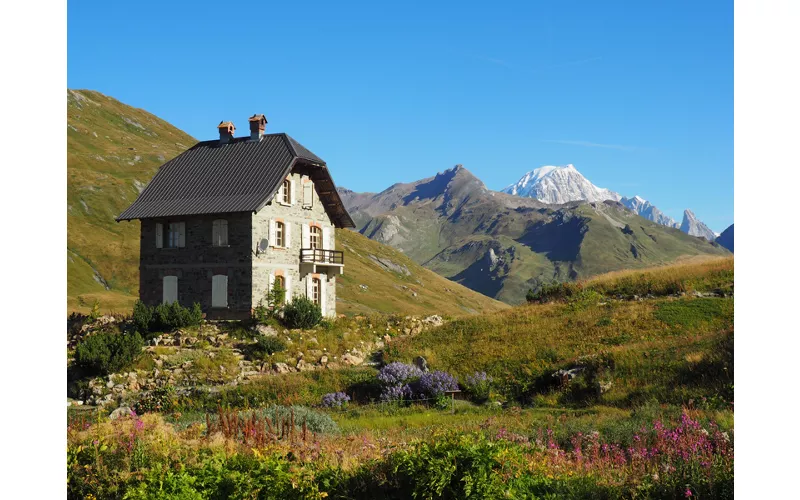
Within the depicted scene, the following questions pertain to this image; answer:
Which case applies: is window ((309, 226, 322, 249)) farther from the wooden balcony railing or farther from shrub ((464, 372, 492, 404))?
shrub ((464, 372, 492, 404))

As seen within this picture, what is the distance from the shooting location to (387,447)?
10.3 m

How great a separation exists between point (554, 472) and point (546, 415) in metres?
7.39

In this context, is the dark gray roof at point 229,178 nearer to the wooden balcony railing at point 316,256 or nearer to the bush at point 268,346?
the wooden balcony railing at point 316,256

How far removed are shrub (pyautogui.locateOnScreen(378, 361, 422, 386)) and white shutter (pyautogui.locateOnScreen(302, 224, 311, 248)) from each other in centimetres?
1605

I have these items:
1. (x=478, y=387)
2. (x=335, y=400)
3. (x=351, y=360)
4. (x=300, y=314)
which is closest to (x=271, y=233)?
(x=300, y=314)

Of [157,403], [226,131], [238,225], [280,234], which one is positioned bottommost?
[157,403]

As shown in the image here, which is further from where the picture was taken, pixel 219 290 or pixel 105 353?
pixel 219 290

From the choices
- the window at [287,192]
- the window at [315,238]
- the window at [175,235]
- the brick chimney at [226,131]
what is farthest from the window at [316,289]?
the brick chimney at [226,131]

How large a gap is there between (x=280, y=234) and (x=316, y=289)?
4.39 meters

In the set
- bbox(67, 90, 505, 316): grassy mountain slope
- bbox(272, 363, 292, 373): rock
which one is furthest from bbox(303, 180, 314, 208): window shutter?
bbox(67, 90, 505, 316): grassy mountain slope

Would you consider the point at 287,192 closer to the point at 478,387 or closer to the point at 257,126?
the point at 257,126

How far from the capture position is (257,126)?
38469 mm
